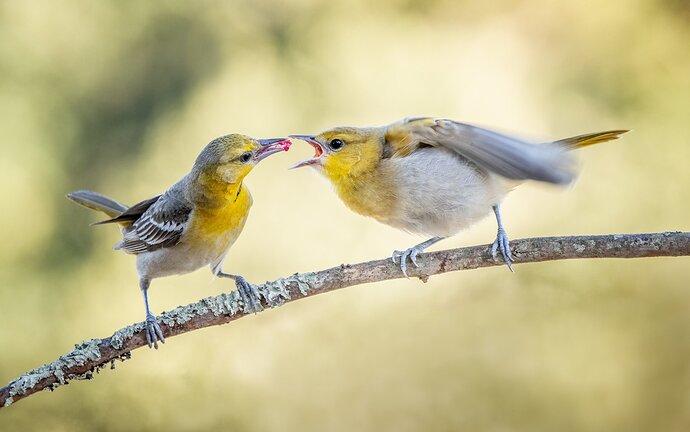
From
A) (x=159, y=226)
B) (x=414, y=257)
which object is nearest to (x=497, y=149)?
(x=414, y=257)

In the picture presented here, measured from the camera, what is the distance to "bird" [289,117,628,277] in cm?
286

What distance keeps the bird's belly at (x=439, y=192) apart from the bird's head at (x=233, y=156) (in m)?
0.61

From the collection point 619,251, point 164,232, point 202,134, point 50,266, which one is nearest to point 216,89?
point 202,134

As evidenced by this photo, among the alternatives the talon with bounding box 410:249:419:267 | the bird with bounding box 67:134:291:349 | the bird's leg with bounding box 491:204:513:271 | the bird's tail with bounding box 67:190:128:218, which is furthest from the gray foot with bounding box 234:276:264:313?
the bird's tail with bounding box 67:190:128:218

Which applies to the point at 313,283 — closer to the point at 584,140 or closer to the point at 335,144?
the point at 335,144

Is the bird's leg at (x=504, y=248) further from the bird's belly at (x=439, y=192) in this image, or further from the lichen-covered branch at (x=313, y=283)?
the bird's belly at (x=439, y=192)

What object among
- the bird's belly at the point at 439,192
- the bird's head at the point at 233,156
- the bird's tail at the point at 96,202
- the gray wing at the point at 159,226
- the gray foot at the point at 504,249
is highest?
the bird's tail at the point at 96,202

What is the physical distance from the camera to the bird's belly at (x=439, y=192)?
113 inches

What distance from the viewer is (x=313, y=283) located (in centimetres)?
242

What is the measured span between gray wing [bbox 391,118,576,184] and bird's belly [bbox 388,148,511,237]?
0.08 m

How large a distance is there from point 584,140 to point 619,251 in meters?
0.68

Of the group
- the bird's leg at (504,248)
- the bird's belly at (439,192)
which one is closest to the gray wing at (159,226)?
the bird's belly at (439,192)

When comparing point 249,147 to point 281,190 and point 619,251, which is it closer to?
point 619,251

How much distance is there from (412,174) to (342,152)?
28cm
